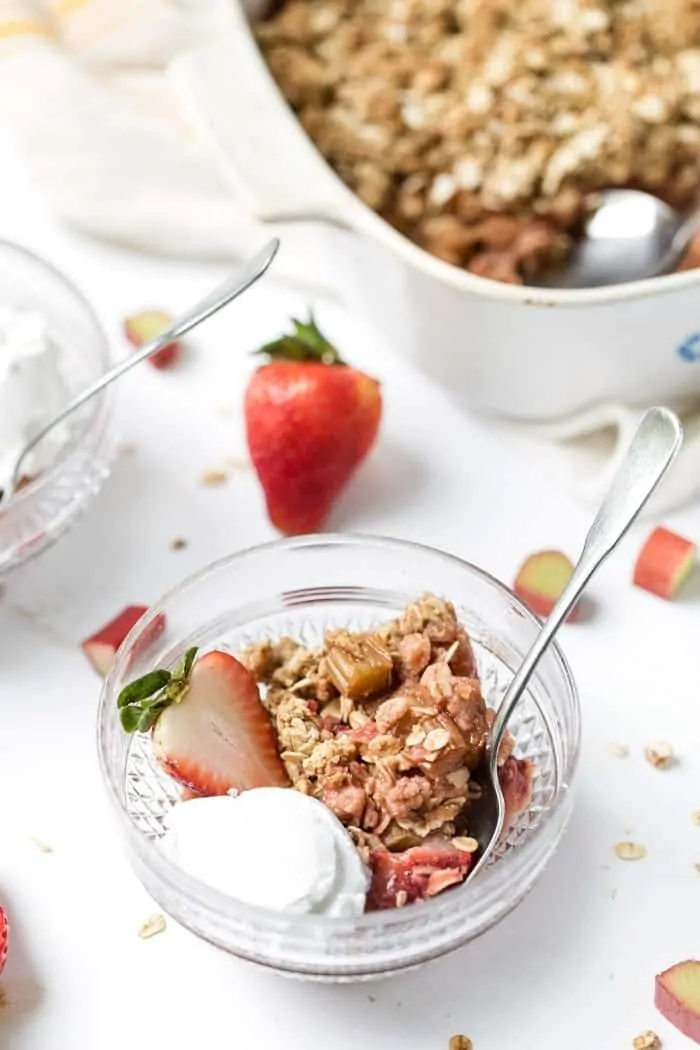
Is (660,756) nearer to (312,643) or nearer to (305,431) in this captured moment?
(312,643)

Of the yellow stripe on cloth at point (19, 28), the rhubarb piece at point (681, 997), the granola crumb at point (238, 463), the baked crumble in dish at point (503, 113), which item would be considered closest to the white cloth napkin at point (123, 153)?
the yellow stripe on cloth at point (19, 28)

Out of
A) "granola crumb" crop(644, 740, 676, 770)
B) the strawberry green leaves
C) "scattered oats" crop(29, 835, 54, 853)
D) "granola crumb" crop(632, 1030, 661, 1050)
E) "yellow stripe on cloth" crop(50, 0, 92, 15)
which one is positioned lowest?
"granola crumb" crop(632, 1030, 661, 1050)

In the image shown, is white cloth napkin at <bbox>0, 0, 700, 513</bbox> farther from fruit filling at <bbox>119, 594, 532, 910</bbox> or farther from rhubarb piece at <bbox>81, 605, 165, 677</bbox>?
fruit filling at <bbox>119, 594, 532, 910</bbox>

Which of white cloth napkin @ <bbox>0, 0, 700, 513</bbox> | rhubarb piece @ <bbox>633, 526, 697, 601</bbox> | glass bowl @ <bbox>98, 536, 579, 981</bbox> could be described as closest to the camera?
glass bowl @ <bbox>98, 536, 579, 981</bbox>

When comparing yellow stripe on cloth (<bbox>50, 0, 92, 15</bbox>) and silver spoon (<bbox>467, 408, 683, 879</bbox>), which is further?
yellow stripe on cloth (<bbox>50, 0, 92, 15</bbox>)

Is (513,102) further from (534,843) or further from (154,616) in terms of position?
(534,843)

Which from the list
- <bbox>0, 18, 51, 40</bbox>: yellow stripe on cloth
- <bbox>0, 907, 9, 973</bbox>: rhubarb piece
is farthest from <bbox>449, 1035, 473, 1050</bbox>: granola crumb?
<bbox>0, 18, 51, 40</bbox>: yellow stripe on cloth

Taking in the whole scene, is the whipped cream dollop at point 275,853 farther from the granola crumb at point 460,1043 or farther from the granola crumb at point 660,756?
the granola crumb at point 660,756
